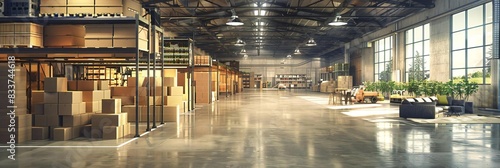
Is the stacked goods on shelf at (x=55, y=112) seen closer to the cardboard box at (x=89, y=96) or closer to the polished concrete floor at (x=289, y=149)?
the cardboard box at (x=89, y=96)

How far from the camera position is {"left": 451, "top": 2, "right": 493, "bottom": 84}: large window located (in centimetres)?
1597

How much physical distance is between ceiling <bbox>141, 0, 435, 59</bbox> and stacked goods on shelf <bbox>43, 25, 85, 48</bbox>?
7529 mm

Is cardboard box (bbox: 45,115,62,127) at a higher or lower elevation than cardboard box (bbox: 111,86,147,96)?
lower

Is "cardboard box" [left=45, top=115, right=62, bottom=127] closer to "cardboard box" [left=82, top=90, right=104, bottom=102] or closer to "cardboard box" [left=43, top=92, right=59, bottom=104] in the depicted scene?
"cardboard box" [left=43, top=92, right=59, bottom=104]

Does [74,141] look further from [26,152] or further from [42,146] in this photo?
[26,152]

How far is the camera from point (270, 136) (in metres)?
8.85

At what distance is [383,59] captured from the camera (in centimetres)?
2855

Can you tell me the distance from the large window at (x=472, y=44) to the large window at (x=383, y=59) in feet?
28.5

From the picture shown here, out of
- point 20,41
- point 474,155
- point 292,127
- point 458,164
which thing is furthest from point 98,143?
point 474,155

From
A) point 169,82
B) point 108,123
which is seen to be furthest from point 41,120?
point 169,82

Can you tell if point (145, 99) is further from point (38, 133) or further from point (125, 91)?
point (38, 133)

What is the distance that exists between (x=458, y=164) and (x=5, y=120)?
8.69 meters

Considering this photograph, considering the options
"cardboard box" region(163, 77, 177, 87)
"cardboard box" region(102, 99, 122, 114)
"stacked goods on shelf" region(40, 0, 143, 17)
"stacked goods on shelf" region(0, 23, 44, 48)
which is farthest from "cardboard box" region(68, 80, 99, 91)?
"cardboard box" region(163, 77, 177, 87)

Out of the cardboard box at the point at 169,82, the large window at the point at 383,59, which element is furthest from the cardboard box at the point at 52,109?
the large window at the point at 383,59
